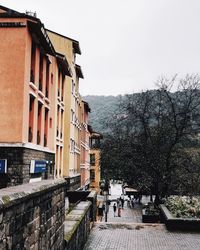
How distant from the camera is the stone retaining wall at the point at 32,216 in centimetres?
491

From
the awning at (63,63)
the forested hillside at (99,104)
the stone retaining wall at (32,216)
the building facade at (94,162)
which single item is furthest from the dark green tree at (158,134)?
the forested hillside at (99,104)

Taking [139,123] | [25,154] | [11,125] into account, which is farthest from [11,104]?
[139,123]

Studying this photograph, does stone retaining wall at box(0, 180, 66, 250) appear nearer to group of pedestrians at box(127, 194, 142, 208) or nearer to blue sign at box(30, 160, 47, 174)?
blue sign at box(30, 160, 47, 174)

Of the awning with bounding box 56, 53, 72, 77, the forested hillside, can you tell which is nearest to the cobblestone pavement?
the awning with bounding box 56, 53, 72, 77

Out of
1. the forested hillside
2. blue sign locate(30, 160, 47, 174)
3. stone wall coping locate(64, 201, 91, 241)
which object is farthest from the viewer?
the forested hillside

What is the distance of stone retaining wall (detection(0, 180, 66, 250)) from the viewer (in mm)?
4914

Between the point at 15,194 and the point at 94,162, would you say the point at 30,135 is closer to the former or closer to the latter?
the point at 15,194

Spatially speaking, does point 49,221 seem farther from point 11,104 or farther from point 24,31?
point 24,31

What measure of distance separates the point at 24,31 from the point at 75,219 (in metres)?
7.90

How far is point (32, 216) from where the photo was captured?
6.33 meters

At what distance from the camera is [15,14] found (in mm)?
17094

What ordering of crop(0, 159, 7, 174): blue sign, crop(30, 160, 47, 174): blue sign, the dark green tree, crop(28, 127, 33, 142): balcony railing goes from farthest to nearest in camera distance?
the dark green tree < crop(28, 127, 33, 142): balcony railing < crop(30, 160, 47, 174): blue sign < crop(0, 159, 7, 174): blue sign

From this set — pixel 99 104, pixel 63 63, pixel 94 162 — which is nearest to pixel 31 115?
pixel 63 63

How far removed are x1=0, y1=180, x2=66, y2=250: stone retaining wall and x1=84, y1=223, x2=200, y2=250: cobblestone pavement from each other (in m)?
6.58
